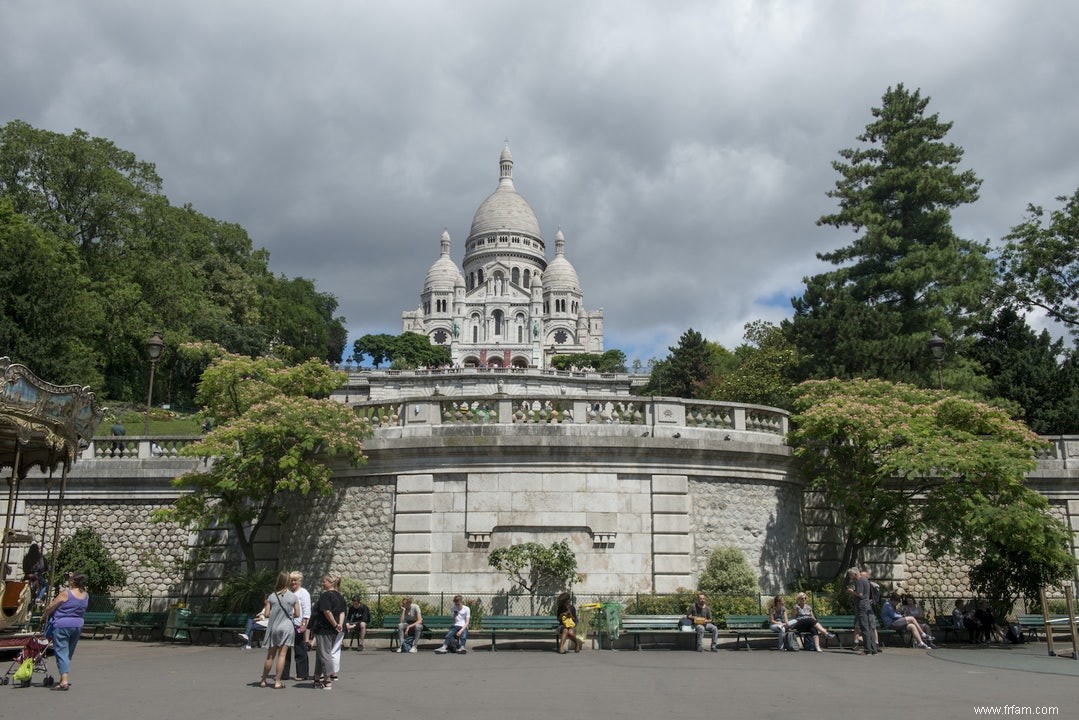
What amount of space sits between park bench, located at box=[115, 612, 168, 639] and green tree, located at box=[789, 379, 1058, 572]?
48.6 feet

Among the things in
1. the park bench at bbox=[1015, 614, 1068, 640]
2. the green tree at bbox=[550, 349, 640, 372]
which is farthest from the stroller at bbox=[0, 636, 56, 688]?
the green tree at bbox=[550, 349, 640, 372]

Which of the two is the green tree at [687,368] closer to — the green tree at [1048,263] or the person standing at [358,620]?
the green tree at [1048,263]

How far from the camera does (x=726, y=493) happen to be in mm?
20922

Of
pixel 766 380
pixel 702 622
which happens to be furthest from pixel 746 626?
pixel 766 380

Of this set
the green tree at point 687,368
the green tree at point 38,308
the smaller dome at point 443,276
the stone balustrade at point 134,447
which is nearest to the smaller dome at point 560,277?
the smaller dome at point 443,276

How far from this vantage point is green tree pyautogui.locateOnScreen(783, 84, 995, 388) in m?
36.3

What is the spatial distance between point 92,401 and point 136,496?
7495 millimetres

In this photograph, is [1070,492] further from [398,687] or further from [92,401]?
[92,401]

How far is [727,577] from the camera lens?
19.5 meters

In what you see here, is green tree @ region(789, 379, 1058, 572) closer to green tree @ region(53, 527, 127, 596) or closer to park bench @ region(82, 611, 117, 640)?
park bench @ region(82, 611, 117, 640)

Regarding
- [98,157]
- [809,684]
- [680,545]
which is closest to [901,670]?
[809,684]

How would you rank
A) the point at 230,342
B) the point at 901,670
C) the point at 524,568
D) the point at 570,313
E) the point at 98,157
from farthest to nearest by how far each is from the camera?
1. the point at 570,313
2. the point at 230,342
3. the point at 98,157
4. the point at 524,568
5. the point at 901,670

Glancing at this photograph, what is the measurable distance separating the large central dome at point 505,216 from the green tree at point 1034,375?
129 meters

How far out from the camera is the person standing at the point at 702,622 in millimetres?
17438
